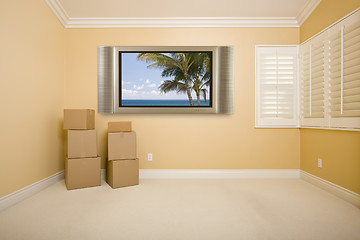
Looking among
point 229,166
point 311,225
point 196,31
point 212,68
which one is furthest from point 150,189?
point 196,31

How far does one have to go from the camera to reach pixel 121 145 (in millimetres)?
2773

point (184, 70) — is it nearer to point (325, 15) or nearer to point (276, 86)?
point (276, 86)

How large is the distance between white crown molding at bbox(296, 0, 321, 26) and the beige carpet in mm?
2298

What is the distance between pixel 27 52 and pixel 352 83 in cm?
342

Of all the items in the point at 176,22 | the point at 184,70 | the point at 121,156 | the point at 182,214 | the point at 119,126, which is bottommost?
the point at 182,214

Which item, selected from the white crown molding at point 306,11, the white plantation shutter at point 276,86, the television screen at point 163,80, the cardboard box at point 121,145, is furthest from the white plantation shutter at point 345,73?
the cardboard box at point 121,145

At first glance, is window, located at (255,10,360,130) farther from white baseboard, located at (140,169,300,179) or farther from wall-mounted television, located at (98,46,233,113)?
white baseboard, located at (140,169,300,179)

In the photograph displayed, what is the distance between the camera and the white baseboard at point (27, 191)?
6.67 ft

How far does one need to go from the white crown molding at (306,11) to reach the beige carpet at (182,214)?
90.5 inches

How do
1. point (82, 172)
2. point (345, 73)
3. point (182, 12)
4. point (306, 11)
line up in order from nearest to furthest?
point (345, 73), point (82, 172), point (306, 11), point (182, 12)

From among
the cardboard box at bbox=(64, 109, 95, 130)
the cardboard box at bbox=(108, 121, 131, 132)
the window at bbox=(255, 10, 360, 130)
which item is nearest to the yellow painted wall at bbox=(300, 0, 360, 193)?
the window at bbox=(255, 10, 360, 130)

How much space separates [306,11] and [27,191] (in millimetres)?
4081

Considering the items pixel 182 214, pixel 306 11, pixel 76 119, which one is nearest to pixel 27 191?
pixel 76 119

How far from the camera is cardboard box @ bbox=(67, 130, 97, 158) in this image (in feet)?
8.63
